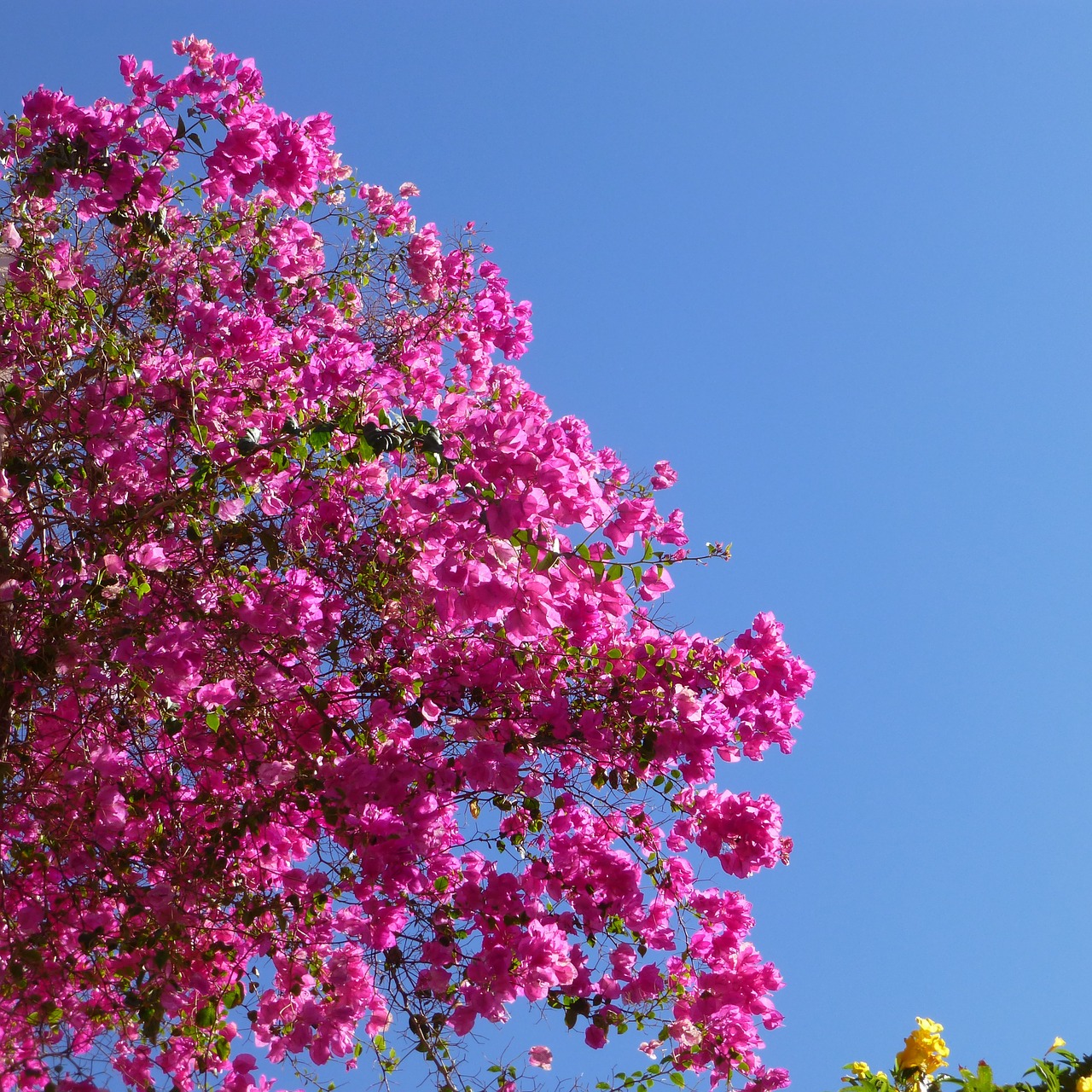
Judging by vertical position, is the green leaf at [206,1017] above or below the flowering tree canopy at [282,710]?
below

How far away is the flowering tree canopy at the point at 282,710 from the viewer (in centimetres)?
436

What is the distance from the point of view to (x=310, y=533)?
480 centimetres

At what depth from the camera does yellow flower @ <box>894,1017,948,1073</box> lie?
5.51m

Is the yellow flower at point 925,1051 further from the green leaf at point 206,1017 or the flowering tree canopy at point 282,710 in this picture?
the green leaf at point 206,1017

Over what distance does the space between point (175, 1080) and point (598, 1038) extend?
5.97 feet

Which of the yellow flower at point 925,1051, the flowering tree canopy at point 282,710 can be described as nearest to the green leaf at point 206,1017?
the flowering tree canopy at point 282,710

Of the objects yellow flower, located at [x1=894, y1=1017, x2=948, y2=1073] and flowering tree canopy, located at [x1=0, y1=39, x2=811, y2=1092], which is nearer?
flowering tree canopy, located at [x1=0, y1=39, x2=811, y2=1092]

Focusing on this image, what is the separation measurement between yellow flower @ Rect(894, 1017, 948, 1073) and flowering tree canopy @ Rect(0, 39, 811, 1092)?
51.9 inches

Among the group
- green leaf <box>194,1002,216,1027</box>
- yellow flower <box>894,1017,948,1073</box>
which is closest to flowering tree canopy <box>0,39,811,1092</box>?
green leaf <box>194,1002,216,1027</box>

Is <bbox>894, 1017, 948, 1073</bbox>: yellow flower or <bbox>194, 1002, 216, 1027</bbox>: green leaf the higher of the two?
<bbox>894, 1017, 948, 1073</bbox>: yellow flower

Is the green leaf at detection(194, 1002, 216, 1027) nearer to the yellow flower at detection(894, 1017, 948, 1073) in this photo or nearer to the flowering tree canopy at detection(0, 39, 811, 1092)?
the flowering tree canopy at detection(0, 39, 811, 1092)

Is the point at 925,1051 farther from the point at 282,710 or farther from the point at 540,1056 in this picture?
the point at 282,710

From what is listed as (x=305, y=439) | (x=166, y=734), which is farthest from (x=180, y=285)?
(x=166, y=734)

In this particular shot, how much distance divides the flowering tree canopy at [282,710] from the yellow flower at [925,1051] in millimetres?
1317
